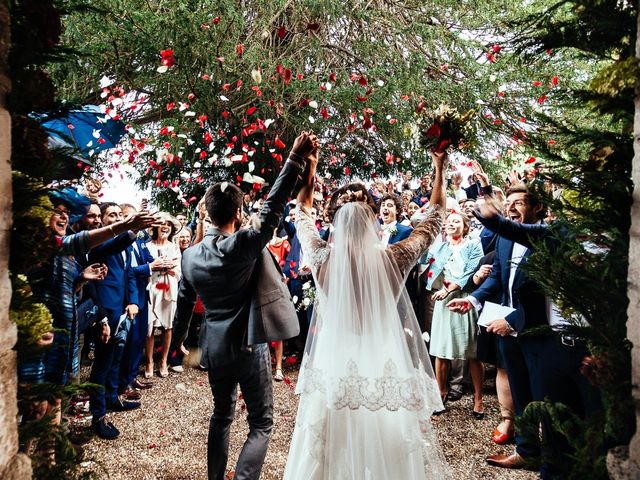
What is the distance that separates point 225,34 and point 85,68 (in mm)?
2466

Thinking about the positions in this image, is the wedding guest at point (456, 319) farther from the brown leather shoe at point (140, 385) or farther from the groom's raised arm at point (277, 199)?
the brown leather shoe at point (140, 385)

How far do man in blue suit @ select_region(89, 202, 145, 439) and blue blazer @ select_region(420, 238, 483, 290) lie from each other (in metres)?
3.52

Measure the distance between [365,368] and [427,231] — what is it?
968 mm

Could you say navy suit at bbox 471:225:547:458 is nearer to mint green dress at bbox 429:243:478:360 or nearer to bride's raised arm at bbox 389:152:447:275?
bride's raised arm at bbox 389:152:447:275

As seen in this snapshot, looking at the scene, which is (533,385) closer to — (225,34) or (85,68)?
(225,34)

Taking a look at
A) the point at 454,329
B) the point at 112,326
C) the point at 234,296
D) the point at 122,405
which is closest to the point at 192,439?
the point at 122,405

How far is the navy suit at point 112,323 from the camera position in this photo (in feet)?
16.0

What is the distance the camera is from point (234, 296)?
3.31m

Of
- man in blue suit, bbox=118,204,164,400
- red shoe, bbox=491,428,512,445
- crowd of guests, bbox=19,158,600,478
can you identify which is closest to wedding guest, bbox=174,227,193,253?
crowd of guests, bbox=19,158,600,478

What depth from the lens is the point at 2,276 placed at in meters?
1.60

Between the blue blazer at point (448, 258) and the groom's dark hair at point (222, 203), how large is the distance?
2.83 m

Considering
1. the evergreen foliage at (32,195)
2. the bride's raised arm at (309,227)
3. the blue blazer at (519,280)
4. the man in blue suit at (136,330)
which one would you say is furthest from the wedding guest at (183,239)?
the evergreen foliage at (32,195)

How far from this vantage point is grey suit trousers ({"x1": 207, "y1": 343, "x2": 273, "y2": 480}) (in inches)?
129

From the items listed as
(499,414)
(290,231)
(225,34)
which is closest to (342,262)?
(499,414)
